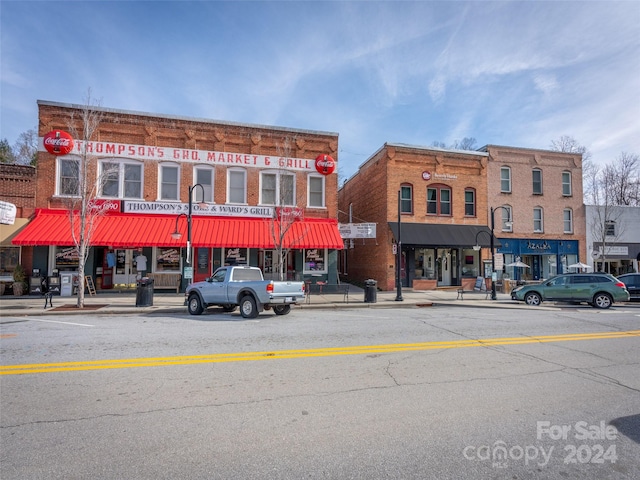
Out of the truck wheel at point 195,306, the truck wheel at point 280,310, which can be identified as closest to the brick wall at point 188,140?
the truck wheel at point 195,306

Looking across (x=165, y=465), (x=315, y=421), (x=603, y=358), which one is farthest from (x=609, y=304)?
(x=165, y=465)

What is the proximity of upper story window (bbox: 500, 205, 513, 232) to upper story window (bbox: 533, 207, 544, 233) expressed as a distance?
2.15 m

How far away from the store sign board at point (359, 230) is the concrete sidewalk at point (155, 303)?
13.3ft

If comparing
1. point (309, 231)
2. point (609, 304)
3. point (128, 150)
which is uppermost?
point (128, 150)

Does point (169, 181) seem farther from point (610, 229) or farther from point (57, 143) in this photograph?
point (610, 229)

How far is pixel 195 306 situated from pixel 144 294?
10.8ft

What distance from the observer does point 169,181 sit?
20.6m

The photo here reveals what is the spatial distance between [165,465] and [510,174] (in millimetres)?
28174

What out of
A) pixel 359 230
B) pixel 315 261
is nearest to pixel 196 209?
pixel 315 261

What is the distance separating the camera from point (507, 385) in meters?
5.37

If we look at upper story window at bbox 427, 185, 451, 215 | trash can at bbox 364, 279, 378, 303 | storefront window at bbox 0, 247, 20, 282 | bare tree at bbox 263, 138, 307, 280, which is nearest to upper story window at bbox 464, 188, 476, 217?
upper story window at bbox 427, 185, 451, 215

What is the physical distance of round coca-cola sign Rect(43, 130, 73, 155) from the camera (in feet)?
62.2

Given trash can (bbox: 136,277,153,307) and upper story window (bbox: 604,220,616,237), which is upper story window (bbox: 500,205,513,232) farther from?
trash can (bbox: 136,277,153,307)

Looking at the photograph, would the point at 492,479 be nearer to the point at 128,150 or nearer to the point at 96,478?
the point at 96,478
